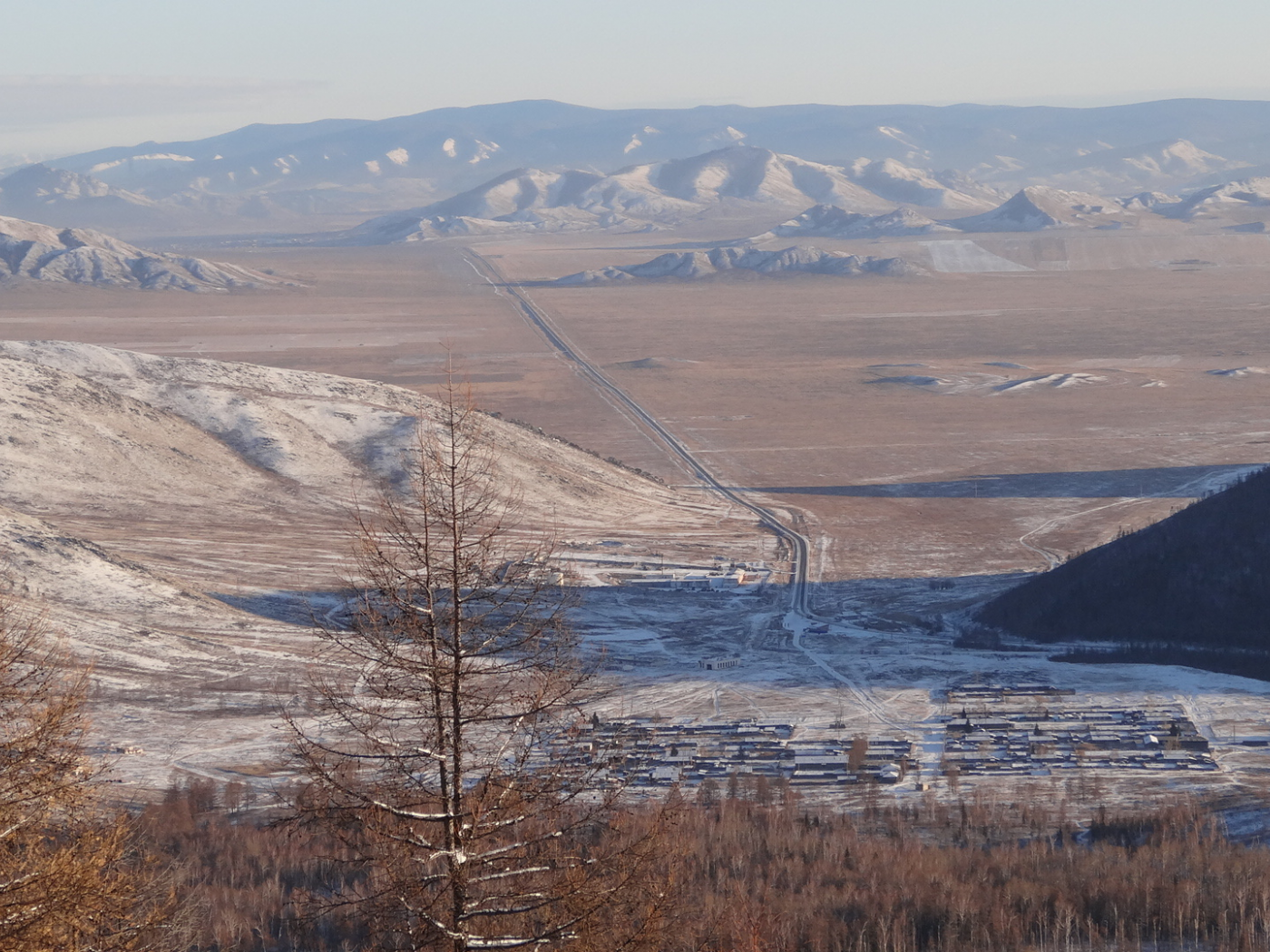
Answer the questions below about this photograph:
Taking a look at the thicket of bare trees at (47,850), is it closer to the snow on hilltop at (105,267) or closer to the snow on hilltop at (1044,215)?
the snow on hilltop at (105,267)

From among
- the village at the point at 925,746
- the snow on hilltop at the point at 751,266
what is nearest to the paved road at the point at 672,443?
the village at the point at 925,746

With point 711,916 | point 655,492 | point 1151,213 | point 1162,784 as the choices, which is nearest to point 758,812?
point 711,916

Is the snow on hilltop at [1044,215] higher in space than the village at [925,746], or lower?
higher

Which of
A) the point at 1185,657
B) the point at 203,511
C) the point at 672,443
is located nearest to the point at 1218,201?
the point at 672,443

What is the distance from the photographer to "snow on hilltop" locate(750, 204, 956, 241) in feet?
566

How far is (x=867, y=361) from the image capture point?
84.9 metres

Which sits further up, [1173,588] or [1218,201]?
[1218,201]

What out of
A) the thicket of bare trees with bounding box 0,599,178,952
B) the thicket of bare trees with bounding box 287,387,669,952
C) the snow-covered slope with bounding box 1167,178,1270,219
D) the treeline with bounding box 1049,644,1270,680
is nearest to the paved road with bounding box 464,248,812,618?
the treeline with bounding box 1049,644,1270,680

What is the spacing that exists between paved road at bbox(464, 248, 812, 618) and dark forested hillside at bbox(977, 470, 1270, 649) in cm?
559

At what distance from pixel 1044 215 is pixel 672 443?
126m

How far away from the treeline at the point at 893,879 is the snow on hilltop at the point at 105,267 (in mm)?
121044

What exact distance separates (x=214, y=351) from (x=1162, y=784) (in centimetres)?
7823

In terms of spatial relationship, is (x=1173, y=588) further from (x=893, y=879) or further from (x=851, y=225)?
(x=851, y=225)

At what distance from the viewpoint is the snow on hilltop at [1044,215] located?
170250 mm
